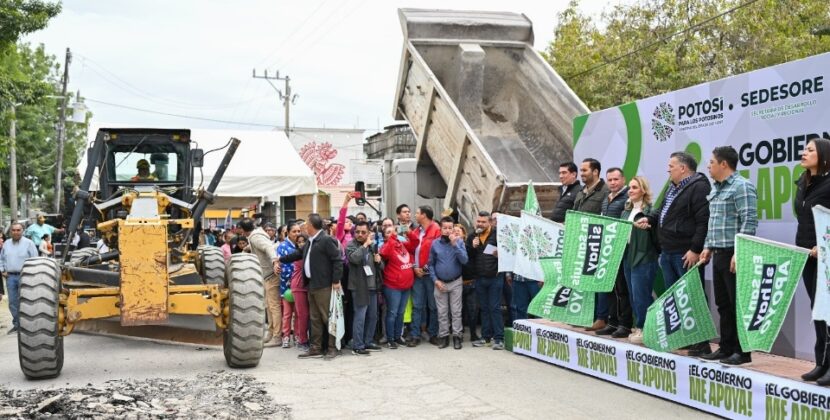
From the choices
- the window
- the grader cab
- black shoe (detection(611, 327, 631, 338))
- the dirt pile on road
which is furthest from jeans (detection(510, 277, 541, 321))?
the window

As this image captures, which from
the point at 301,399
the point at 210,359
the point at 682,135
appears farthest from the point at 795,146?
the point at 210,359

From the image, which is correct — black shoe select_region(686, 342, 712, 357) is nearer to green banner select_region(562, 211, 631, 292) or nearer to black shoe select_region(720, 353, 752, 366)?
black shoe select_region(720, 353, 752, 366)

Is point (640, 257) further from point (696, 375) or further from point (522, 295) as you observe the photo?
point (522, 295)

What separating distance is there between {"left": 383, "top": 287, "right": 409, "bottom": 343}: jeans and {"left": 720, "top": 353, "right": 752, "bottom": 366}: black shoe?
483 cm

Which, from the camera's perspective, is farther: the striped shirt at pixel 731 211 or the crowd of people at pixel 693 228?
the striped shirt at pixel 731 211

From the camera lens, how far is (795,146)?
7.21 m

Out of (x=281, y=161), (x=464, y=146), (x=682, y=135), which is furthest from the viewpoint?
(x=281, y=161)

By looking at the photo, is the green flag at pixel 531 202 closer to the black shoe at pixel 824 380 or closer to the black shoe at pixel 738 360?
the black shoe at pixel 738 360

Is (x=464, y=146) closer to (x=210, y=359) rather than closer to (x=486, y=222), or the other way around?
(x=486, y=222)

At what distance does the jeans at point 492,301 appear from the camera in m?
10.6

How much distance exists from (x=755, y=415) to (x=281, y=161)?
13.7 metres

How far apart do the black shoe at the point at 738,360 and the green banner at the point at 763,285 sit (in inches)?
19.1

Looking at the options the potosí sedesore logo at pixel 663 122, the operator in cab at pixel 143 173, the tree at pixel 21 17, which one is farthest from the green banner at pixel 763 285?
the tree at pixel 21 17

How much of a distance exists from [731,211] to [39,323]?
6.76 metres
